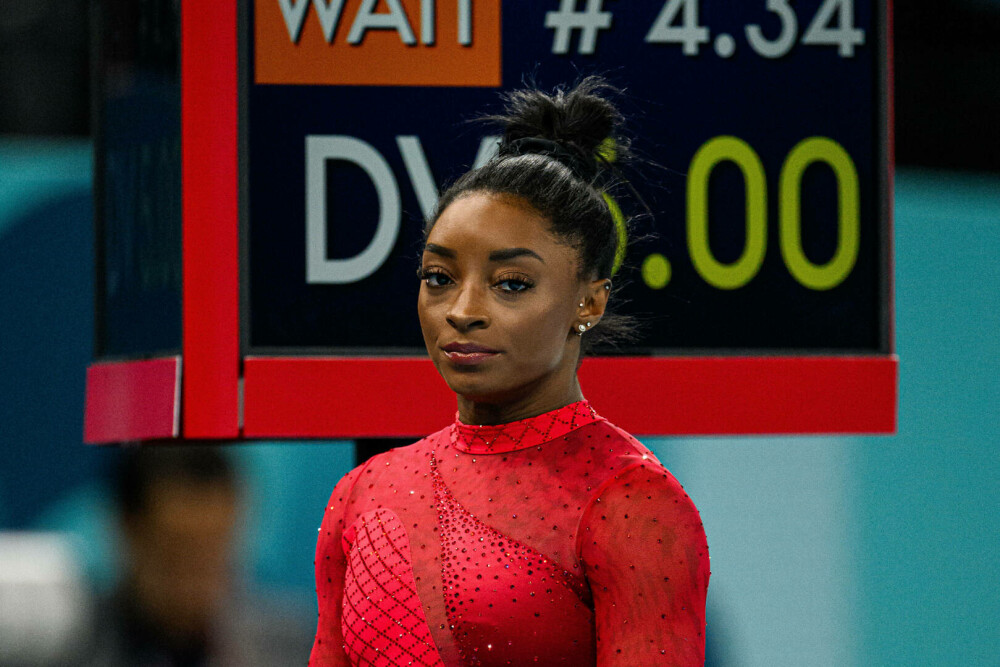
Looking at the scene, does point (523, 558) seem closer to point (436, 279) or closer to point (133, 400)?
point (436, 279)

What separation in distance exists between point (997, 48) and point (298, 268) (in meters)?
1.89

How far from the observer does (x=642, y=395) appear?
1916 millimetres

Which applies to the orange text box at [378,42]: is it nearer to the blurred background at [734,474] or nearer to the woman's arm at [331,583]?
the woman's arm at [331,583]

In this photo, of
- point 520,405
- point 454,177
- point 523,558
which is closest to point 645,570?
point 523,558

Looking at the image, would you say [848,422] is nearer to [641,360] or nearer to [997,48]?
[641,360]

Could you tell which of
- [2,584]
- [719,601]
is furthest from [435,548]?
[2,584]

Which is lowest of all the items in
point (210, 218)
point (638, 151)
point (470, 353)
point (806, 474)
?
point (806, 474)

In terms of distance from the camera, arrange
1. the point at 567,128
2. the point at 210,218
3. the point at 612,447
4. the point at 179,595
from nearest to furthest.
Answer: the point at 612,447 → the point at 567,128 → the point at 210,218 → the point at 179,595

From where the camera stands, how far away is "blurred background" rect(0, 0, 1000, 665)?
115 inches

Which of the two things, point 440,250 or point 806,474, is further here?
point 806,474

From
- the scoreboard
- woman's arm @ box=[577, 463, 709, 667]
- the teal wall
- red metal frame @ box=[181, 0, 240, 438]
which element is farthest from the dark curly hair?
the teal wall

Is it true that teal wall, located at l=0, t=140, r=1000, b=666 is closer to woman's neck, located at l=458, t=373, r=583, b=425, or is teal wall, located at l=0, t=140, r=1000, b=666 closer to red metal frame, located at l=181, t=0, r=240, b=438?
red metal frame, located at l=181, t=0, r=240, b=438

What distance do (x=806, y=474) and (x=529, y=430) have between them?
6.43 ft

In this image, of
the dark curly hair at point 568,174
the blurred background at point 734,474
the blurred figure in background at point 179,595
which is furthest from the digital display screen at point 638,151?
the blurred figure in background at point 179,595
